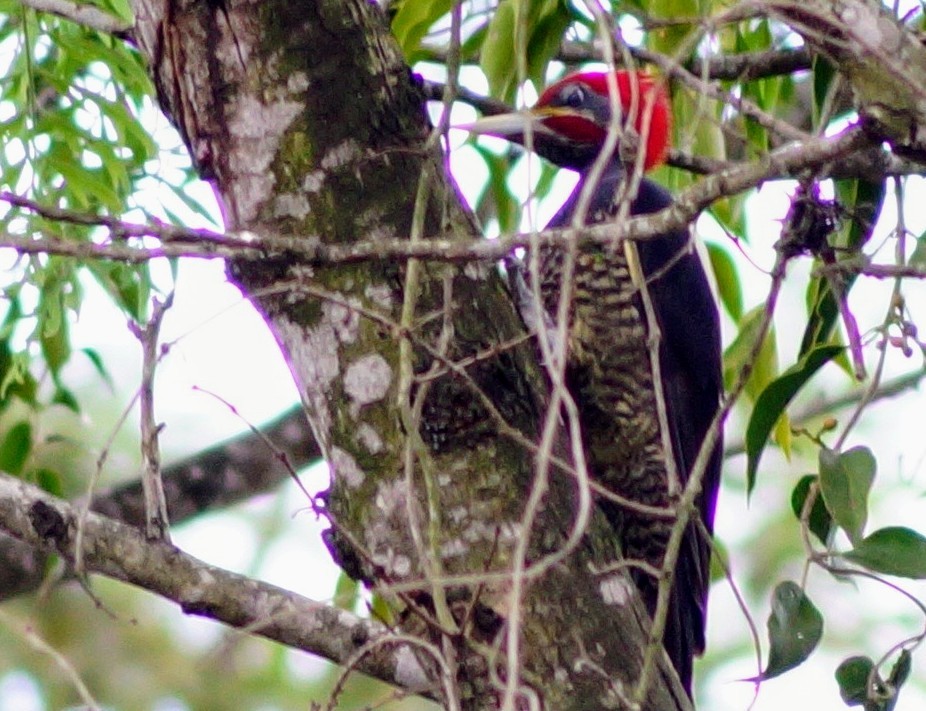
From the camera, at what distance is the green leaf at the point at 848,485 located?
184 cm

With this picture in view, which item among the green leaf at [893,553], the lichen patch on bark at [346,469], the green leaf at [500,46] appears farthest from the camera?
the green leaf at [500,46]

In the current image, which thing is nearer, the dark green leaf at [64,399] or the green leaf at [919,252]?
the green leaf at [919,252]

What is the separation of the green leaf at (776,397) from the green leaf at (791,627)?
0.15 metres

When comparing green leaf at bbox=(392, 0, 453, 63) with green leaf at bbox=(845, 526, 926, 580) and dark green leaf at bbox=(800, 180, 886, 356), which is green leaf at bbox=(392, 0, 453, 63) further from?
green leaf at bbox=(845, 526, 926, 580)

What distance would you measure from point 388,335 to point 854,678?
742mm

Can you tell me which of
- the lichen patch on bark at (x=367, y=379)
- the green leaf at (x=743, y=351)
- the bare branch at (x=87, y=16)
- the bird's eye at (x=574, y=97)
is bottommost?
the lichen patch on bark at (x=367, y=379)

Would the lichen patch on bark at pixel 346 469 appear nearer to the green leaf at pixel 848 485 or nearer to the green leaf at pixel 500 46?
the green leaf at pixel 848 485

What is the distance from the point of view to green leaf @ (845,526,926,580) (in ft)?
5.94

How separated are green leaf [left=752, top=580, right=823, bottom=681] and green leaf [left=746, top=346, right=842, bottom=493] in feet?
0.50

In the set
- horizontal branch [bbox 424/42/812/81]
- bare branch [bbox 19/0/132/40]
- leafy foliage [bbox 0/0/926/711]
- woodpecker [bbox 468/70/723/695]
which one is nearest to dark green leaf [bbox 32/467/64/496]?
leafy foliage [bbox 0/0/926/711]

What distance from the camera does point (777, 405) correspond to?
1946mm

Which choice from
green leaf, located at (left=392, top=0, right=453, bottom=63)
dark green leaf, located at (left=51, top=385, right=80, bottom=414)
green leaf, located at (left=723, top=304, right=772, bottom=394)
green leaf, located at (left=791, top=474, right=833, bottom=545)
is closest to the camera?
green leaf, located at (left=791, top=474, right=833, bottom=545)

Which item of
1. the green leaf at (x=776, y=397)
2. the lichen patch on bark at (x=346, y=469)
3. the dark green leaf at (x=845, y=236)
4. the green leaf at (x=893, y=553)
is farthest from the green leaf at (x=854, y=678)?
the lichen patch on bark at (x=346, y=469)

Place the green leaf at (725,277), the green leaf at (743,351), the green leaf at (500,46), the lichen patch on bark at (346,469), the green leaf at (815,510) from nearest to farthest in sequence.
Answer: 1. the lichen patch on bark at (346,469)
2. the green leaf at (815,510)
3. the green leaf at (500,46)
4. the green leaf at (743,351)
5. the green leaf at (725,277)
